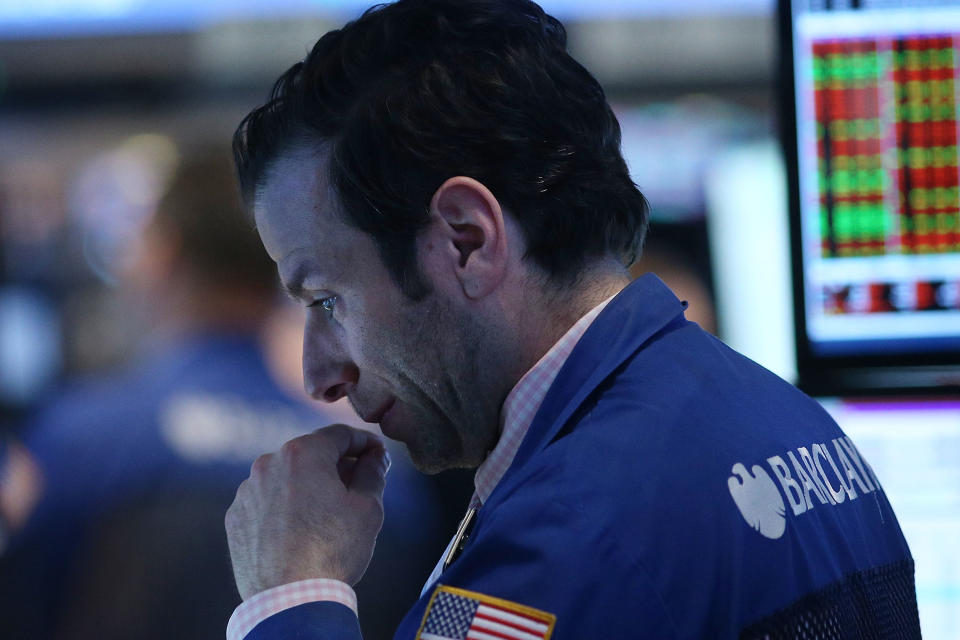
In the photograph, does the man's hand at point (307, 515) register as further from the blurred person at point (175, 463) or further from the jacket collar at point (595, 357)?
the blurred person at point (175, 463)

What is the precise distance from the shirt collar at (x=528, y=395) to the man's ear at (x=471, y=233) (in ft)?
0.32

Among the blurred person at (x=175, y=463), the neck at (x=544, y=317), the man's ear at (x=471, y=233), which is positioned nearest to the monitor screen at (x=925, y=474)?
the neck at (x=544, y=317)

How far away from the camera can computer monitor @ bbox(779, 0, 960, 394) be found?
1705mm

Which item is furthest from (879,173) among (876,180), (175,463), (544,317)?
(175,463)

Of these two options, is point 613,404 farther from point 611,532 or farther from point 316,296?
point 316,296

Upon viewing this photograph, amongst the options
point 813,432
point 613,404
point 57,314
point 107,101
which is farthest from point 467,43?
point 57,314

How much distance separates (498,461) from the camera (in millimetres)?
1315

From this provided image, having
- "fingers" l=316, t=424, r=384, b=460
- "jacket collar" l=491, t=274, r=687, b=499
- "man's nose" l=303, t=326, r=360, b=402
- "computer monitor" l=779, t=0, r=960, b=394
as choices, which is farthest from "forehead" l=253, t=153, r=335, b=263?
"computer monitor" l=779, t=0, r=960, b=394

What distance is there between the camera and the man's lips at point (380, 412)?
1379mm

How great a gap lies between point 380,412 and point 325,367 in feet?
0.28

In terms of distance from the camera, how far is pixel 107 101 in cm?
380

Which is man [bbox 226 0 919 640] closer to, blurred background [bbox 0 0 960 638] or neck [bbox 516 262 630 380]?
neck [bbox 516 262 630 380]

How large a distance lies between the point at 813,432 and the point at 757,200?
292cm

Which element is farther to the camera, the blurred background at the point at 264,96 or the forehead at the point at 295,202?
the blurred background at the point at 264,96
